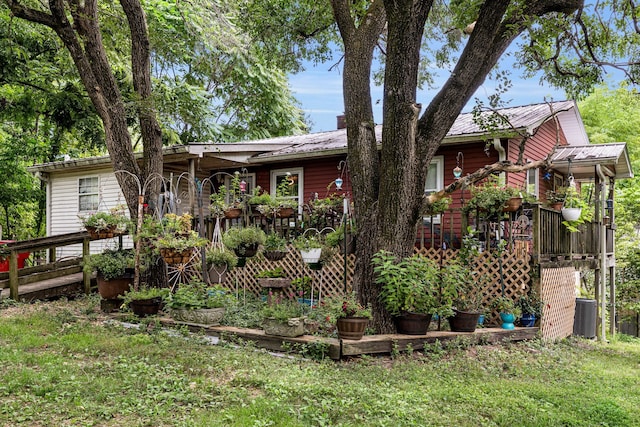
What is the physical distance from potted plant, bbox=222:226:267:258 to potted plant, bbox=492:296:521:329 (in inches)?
149

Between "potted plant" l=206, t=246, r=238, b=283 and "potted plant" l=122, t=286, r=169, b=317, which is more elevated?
"potted plant" l=206, t=246, r=238, b=283

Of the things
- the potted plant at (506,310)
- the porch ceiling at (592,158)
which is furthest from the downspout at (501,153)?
the potted plant at (506,310)

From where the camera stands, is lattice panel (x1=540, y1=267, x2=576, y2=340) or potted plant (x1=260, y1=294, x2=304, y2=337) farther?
lattice panel (x1=540, y1=267, x2=576, y2=340)

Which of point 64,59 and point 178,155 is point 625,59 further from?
point 64,59

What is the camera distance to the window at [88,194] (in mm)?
15406

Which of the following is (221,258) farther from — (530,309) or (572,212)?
(572,212)

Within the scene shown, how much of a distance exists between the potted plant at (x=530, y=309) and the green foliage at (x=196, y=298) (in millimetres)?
4505

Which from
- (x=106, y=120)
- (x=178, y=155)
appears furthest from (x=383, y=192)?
(x=178, y=155)

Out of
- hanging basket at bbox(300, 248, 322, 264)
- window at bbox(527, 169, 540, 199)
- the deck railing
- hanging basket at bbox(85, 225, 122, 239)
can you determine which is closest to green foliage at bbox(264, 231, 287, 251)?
hanging basket at bbox(300, 248, 322, 264)

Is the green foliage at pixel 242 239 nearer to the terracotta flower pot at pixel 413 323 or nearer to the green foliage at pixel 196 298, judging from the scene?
the green foliage at pixel 196 298

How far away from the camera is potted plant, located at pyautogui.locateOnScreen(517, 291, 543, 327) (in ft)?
26.6

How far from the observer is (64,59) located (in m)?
13.6

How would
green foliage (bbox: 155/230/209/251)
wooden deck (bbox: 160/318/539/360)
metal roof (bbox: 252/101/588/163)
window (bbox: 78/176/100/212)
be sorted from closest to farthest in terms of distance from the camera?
1. wooden deck (bbox: 160/318/539/360)
2. green foliage (bbox: 155/230/209/251)
3. metal roof (bbox: 252/101/588/163)
4. window (bbox: 78/176/100/212)

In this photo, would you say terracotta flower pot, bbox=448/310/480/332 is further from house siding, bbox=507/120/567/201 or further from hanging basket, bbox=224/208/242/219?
hanging basket, bbox=224/208/242/219
